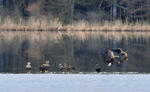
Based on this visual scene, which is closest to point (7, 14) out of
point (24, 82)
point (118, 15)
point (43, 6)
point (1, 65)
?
point (43, 6)

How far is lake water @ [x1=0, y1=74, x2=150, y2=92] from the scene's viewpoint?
1180 cm

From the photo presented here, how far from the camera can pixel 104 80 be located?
42.1 ft

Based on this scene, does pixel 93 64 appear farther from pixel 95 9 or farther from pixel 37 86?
pixel 95 9

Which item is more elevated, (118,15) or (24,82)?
(118,15)

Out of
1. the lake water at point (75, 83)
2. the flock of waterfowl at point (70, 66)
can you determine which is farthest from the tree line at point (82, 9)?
the lake water at point (75, 83)

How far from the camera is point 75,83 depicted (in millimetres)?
12531

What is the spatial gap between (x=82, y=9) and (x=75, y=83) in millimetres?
40153

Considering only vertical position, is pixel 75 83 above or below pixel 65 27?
below

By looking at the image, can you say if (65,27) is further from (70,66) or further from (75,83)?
(75,83)

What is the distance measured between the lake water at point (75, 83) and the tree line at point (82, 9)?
32.7 metres

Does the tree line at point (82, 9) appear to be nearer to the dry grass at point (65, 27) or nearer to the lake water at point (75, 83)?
the dry grass at point (65, 27)

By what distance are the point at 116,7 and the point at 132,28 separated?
997 centimetres

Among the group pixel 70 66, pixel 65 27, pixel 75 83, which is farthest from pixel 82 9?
pixel 75 83

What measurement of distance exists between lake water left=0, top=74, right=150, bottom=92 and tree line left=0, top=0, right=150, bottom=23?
3268cm
